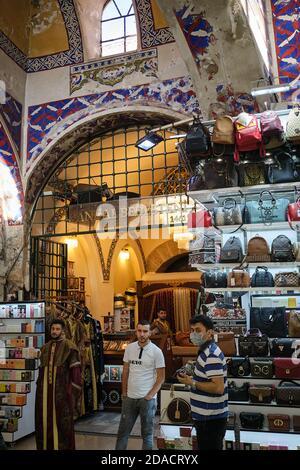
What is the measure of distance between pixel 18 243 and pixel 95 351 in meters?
2.11

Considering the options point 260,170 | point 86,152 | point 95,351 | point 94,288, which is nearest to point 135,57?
point 86,152

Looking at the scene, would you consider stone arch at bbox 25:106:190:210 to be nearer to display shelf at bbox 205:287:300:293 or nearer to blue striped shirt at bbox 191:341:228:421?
display shelf at bbox 205:287:300:293

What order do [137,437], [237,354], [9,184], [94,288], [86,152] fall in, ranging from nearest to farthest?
1. [237,354]
2. [137,437]
3. [9,184]
4. [86,152]
5. [94,288]

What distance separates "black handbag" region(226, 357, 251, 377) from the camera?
13.1ft

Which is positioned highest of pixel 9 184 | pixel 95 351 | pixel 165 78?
pixel 165 78

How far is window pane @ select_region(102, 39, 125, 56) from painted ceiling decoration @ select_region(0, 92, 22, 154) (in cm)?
170

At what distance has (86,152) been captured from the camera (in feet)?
27.5

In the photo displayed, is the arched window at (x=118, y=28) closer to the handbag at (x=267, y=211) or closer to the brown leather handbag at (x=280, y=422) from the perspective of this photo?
the handbag at (x=267, y=211)

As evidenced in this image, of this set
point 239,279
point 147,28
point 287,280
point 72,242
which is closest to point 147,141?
point 147,28

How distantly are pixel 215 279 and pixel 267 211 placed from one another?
0.79 m

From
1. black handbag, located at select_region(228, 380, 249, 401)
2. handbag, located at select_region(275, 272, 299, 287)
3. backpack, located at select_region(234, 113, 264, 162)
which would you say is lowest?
black handbag, located at select_region(228, 380, 249, 401)

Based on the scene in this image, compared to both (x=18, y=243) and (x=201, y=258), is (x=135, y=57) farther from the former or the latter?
(x=201, y=258)

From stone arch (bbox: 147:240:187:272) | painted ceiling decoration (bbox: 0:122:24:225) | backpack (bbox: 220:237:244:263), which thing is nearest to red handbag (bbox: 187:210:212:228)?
backpack (bbox: 220:237:244:263)

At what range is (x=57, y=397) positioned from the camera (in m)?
4.55
